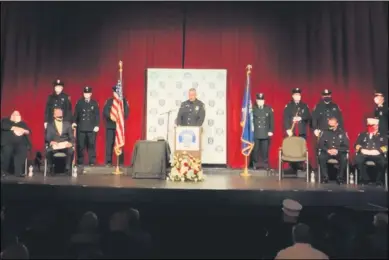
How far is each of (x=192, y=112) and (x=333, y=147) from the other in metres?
2.47

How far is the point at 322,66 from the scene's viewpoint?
8.56m

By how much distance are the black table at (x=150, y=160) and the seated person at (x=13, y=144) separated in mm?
1768

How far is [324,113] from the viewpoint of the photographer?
7781 mm

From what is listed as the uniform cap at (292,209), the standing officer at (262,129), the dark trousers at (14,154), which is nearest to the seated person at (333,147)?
the standing officer at (262,129)

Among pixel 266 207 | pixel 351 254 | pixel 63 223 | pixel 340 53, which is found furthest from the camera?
pixel 340 53

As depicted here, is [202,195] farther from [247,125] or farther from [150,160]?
[247,125]

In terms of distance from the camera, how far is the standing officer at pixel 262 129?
315 inches

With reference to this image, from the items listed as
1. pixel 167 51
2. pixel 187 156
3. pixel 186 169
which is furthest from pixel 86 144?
pixel 186 169

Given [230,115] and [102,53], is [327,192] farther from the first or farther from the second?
[102,53]

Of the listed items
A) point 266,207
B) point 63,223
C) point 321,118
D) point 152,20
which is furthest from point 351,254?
point 152,20

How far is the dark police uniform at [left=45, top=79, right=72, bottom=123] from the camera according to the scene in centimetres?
789

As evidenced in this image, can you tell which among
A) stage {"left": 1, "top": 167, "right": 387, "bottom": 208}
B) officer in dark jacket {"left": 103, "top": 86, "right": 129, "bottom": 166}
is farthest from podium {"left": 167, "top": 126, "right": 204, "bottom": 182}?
officer in dark jacket {"left": 103, "top": 86, "right": 129, "bottom": 166}

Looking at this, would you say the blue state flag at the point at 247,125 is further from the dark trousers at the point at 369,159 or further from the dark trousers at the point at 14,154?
the dark trousers at the point at 14,154

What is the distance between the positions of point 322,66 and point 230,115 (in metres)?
1.99
